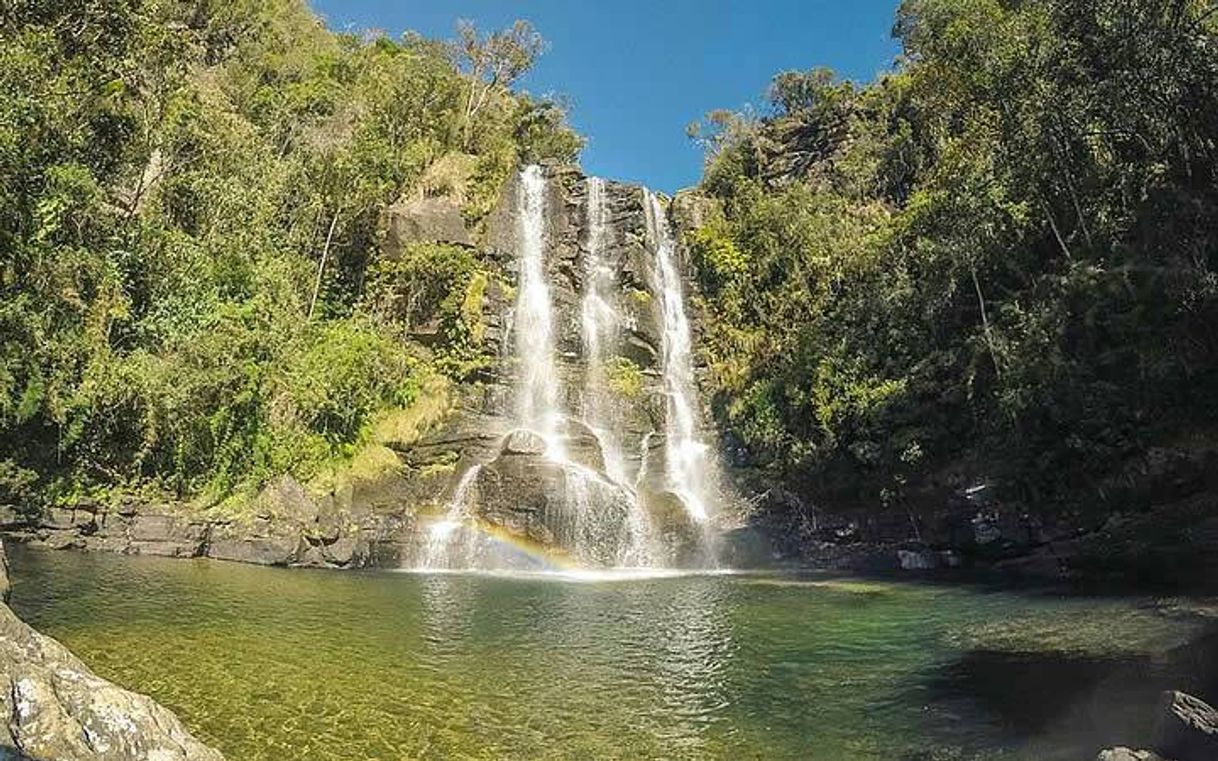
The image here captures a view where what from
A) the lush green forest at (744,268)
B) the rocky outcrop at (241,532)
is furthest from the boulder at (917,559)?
the rocky outcrop at (241,532)

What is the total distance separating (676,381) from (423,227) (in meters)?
11.8

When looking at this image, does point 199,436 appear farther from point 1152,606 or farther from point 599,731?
point 1152,606

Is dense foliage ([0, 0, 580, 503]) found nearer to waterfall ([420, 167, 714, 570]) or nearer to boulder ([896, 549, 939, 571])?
waterfall ([420, 167, 714, 570])

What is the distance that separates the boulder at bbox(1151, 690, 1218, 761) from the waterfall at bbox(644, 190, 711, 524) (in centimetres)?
1863

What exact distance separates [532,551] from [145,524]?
10.5 metres

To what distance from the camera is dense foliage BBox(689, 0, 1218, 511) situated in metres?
17.2

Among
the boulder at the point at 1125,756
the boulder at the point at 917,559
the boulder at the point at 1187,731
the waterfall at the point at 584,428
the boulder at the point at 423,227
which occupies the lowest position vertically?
the boulder at the point at 1125,756

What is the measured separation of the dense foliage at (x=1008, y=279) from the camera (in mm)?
17250

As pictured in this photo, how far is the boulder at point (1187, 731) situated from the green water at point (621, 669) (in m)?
0.57

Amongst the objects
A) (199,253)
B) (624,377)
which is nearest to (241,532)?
(199,253)

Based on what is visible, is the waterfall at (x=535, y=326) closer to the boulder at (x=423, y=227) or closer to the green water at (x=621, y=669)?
the boulder at (x=423, y=227)

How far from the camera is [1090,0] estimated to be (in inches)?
610

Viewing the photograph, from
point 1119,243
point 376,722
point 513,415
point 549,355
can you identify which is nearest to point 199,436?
point 513,415

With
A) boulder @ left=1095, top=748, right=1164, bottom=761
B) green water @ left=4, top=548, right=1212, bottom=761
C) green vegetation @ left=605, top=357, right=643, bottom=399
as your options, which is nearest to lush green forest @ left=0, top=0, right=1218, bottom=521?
green vegetation @ left=605, top=357, right=643, bottom=399
